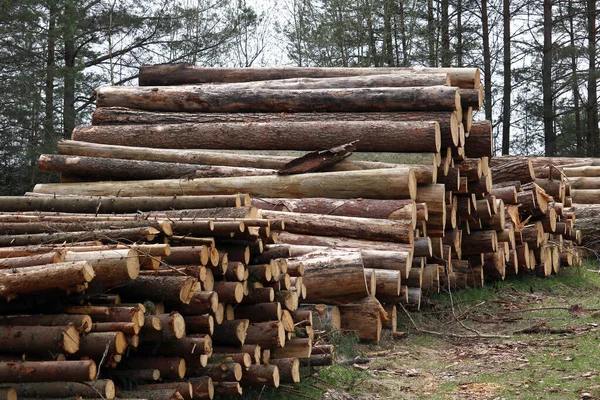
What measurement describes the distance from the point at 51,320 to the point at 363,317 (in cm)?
442

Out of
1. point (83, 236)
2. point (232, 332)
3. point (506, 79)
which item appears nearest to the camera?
point (83, 236)

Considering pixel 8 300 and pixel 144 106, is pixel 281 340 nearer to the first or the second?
pixel 8 300

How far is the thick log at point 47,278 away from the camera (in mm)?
4734

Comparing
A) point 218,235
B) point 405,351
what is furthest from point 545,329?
point 218,235

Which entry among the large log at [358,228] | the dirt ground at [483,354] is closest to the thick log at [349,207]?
the large log at [358,228]

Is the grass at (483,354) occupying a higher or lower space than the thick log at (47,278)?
lower

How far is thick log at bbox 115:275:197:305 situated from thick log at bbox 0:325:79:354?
73cm

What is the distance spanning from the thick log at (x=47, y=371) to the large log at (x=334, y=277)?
3890 mm

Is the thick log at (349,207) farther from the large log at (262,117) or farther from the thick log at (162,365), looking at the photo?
the thick log at (162,365)

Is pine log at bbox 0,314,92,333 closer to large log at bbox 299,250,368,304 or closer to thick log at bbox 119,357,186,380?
thick log at bbox 119,357,186,380

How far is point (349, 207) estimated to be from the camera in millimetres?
9812

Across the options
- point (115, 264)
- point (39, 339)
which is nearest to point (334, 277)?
→ point (115, 264)

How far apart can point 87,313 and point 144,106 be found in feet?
26.1

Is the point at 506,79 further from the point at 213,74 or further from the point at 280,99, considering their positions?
the point at 280,99
